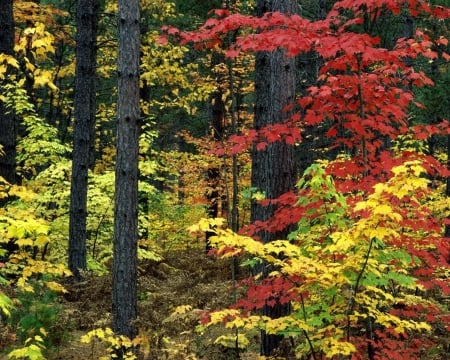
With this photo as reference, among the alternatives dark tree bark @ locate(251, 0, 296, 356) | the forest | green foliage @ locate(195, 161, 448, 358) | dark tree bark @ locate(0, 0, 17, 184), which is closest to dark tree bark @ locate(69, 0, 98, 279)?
the forest

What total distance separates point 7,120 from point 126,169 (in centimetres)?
391

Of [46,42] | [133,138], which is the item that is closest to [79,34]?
[133,138]

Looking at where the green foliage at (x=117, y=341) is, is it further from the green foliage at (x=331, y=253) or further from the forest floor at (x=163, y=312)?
the green foliage at (x=331, y=253)

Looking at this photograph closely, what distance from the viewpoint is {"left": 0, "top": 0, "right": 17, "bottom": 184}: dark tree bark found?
8891 mm

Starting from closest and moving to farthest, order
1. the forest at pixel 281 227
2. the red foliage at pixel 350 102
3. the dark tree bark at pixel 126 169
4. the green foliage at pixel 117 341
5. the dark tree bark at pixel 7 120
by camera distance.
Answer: the forest at pixel 281 227, the red foliage at pixel 350 102, the green foliage at pixel 117 341, the dark tree bark at pixel 126 169, the dark tree bark at pixel 7 120

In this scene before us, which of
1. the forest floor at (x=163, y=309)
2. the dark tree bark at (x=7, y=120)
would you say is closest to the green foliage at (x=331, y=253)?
the forest floor at (x=163, y=309)

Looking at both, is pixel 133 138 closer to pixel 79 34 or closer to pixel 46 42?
pixel 46 42

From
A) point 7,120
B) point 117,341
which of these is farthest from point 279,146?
point 7,120

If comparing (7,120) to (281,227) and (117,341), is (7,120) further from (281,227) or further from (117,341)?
(281,227)

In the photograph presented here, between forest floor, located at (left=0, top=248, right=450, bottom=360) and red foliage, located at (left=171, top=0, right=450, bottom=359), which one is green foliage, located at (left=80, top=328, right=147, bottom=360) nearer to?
forest floor, located at (left=0, top=248, right=450, bottom=360)

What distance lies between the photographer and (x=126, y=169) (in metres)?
6.81

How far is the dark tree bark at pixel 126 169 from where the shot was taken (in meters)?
6.77

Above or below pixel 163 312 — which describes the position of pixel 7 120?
above

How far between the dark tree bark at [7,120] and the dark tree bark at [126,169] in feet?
10.4
